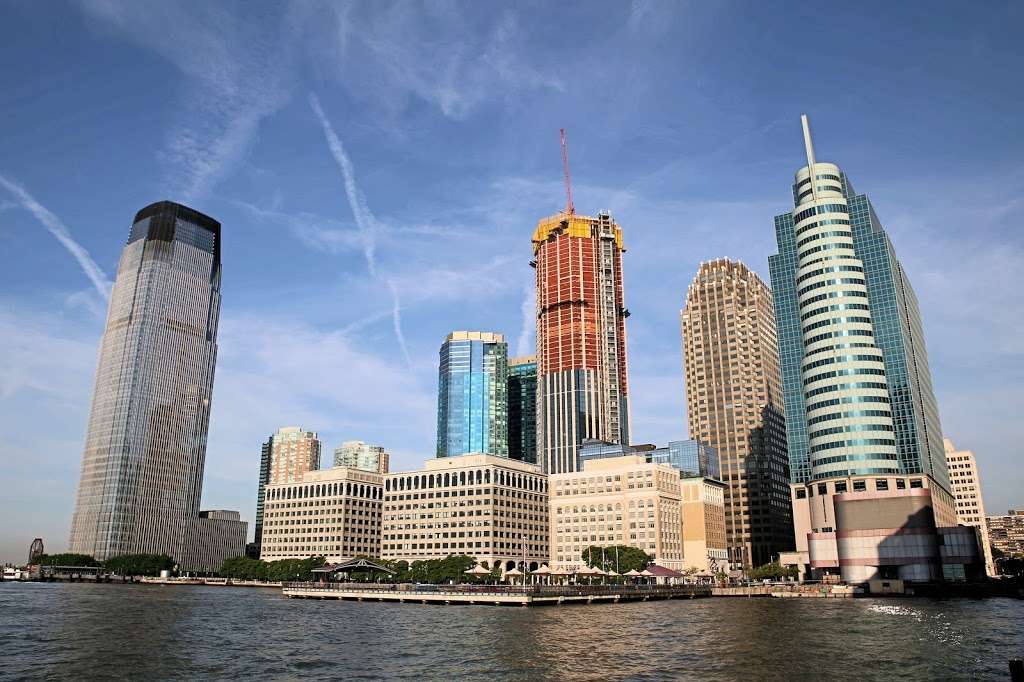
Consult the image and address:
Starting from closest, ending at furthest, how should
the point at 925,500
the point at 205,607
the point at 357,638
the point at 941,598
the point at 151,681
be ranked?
the point at 151,681, the point at 357,638, the point at 205,607, the point at 941,598, the point at 925,500

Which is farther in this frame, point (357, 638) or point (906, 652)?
point (357, 638)

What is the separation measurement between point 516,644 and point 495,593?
217ft

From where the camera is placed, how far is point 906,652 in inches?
2852

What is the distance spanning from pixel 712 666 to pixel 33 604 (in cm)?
13138

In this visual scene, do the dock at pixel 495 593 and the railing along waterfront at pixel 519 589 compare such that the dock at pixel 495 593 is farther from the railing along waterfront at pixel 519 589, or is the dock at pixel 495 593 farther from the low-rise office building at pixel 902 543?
the low-rise office building at pixel 902 543

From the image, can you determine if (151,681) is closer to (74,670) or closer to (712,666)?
(74,670)

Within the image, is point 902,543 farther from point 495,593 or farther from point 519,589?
point 495,593

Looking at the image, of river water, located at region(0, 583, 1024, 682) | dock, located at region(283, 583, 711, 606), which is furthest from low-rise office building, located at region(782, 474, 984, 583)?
river water, located at region(0, 583, 1024, 682)

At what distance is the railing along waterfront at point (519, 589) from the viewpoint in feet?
473

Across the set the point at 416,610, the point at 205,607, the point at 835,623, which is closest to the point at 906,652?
the point at 835,623

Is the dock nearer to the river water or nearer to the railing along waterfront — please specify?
the railing along waterfront

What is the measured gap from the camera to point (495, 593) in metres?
145

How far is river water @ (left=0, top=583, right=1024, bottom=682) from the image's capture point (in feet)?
207

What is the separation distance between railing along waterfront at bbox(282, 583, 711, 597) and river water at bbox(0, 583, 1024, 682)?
15038 mm
